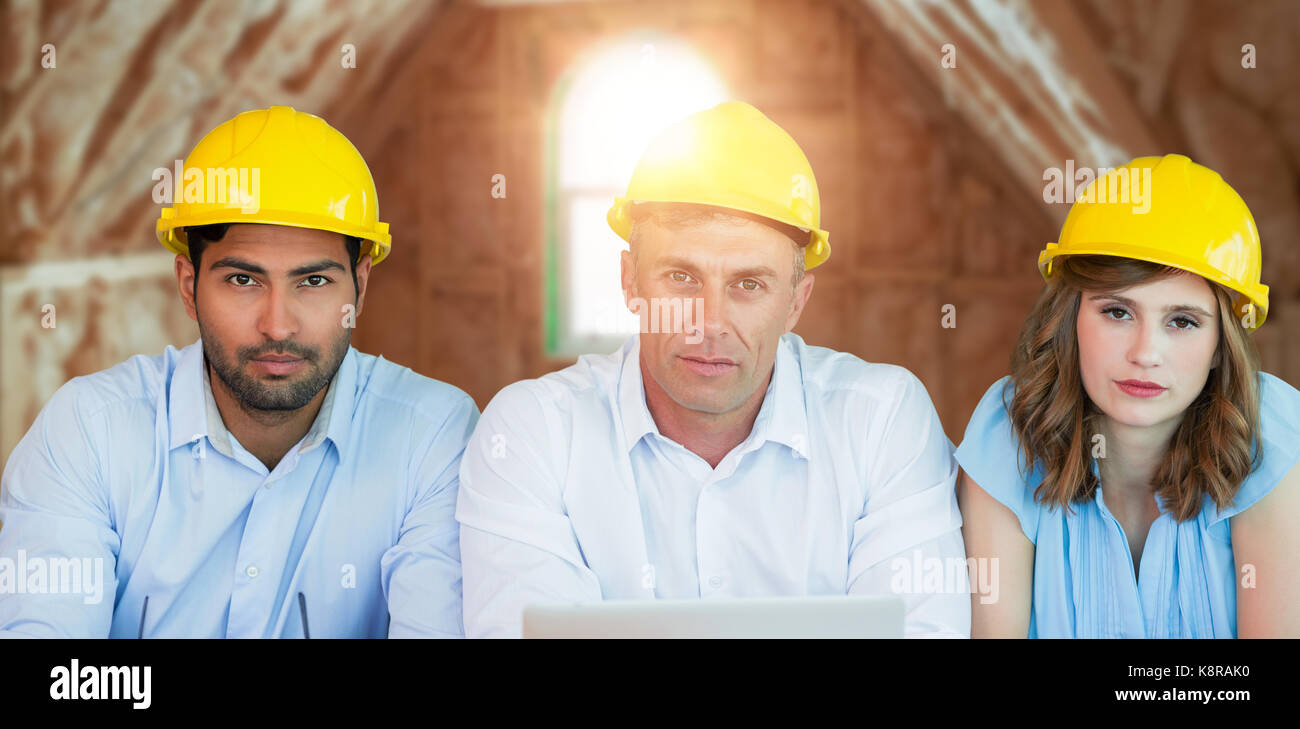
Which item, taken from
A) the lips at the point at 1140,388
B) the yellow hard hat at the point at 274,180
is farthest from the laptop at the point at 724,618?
the yellow hard hat at the point at 274,180

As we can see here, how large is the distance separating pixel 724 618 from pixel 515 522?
68 cm

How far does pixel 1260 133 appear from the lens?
395cm

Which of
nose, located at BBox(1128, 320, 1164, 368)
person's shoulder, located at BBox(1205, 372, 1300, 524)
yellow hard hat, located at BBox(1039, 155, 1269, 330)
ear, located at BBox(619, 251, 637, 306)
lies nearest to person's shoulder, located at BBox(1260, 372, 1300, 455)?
person's shoulder, located at BBox(1205, 372, 1300, 524)

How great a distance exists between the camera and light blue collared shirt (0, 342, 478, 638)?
2004 millimetres

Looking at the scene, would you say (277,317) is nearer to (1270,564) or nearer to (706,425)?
(706,425)

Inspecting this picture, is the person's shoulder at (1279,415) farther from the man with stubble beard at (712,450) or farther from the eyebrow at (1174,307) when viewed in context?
the man with stubble beard at (712,450)

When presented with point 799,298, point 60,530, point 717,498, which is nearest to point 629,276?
point 799,298

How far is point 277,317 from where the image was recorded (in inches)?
80.7

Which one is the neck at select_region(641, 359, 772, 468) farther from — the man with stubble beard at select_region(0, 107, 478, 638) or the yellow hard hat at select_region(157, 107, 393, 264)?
the yellow hard hat at select_region(157, 107, 393, 264)

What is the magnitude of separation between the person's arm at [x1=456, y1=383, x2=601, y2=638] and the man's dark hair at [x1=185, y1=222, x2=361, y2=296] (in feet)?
1.48

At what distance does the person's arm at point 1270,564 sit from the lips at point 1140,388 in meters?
0.25

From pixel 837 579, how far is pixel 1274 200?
2991 millimetres
